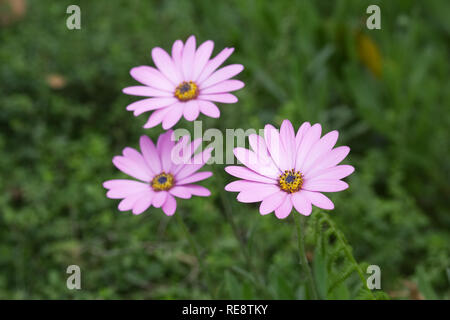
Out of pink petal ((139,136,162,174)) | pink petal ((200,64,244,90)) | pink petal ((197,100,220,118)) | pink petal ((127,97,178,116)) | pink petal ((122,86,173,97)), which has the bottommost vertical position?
pink petal ((139,136,162,174))

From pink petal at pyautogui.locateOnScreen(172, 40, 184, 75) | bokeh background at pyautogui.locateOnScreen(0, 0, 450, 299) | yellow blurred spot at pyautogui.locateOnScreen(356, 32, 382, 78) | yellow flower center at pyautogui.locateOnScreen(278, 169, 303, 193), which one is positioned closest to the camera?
yellow flower center at pyautogui.locateOnScreen(278, 169, 303, 193)

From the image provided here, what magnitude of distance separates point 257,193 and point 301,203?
0.08 metres

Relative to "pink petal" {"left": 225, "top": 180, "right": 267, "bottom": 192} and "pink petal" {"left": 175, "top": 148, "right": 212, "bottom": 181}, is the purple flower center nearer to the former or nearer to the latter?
"pink petal" {"left": 175, "top": 148, "right": 212, "bottom": 181}

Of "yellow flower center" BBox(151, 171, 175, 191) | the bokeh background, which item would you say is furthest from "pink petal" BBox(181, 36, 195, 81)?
the bokeh background

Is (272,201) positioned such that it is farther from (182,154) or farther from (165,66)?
(165,66)

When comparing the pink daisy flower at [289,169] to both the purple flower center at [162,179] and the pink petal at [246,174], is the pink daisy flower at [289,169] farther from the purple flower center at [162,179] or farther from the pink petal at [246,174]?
the purple flower center at [162,179]

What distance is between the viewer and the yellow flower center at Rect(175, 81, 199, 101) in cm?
115

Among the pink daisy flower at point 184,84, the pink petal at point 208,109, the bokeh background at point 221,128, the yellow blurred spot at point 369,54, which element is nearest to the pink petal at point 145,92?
the pink daisy flower at point 184,84

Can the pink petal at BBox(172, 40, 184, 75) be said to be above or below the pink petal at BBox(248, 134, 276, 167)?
above

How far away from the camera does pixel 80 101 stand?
8.39 ft

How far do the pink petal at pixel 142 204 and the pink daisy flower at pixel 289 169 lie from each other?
0.62ft

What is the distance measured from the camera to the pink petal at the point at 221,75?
43.7 inches

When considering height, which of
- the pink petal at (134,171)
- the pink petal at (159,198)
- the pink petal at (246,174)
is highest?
the pink petal at (134,171)

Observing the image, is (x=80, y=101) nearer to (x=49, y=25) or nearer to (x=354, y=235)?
(x=49, y=25)
